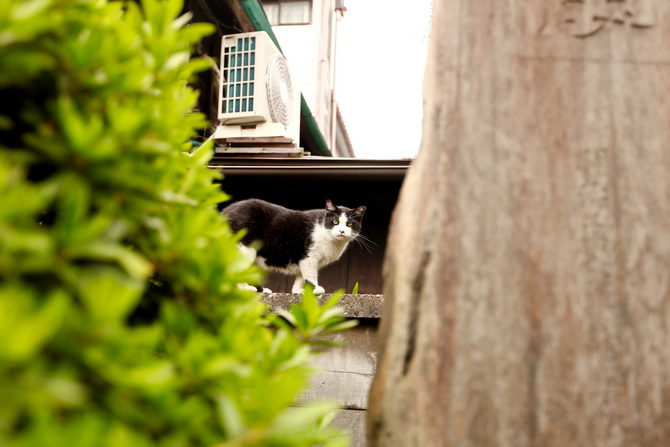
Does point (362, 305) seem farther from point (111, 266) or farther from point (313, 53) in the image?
point (313, 53)

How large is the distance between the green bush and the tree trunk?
1.16 feet

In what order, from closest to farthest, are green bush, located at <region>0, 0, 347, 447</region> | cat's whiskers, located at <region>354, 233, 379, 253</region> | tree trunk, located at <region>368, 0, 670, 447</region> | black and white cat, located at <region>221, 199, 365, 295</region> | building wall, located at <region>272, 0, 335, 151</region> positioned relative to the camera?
green bush, located at <region>0, 0, 347, 447</region>, tree trunk, located at <region>368, 0, 670, 447</region>, black and white cat, located at <region>221, 199, 365, 295</region>, cat's whiskers, located at <region>354, 233, 379, 253</region>, building wall, located at <region>272, 0, 335, 151</region>

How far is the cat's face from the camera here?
216 inches

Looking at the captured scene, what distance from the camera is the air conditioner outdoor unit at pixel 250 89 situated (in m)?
6.39

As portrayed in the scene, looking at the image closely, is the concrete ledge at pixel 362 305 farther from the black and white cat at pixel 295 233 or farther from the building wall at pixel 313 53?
the building wall at pixel 313 53

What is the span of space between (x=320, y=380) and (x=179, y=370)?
2704 mm

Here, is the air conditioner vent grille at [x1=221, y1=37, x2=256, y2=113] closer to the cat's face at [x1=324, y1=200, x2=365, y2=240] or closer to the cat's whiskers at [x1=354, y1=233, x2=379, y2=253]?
the cat's face at [x1=324, y1=200, x2=365, y2=240]

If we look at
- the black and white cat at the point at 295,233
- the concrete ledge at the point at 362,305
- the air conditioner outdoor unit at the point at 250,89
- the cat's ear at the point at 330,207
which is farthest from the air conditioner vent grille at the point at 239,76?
the concrete ledge at the point at 362,305

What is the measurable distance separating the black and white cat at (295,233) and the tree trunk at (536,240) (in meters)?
3.91

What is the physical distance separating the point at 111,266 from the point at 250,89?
567 centimetres

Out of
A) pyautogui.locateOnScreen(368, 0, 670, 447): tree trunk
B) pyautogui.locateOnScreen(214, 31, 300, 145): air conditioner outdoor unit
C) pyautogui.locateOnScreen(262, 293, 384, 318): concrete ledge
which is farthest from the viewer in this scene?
pyautogui.locateOnScreen(214, 31, 300, 145): air conditioner outdoor unit

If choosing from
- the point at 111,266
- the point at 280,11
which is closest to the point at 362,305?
the point at 111,266

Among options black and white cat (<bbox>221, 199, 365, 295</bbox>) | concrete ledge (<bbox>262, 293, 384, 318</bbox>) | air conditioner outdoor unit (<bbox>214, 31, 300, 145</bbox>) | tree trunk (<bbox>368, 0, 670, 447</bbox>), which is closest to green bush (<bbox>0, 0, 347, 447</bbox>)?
tree trunk (<bbox>368, 0, 670, 447</bbox>)

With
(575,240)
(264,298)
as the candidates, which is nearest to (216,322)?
(575,240)
